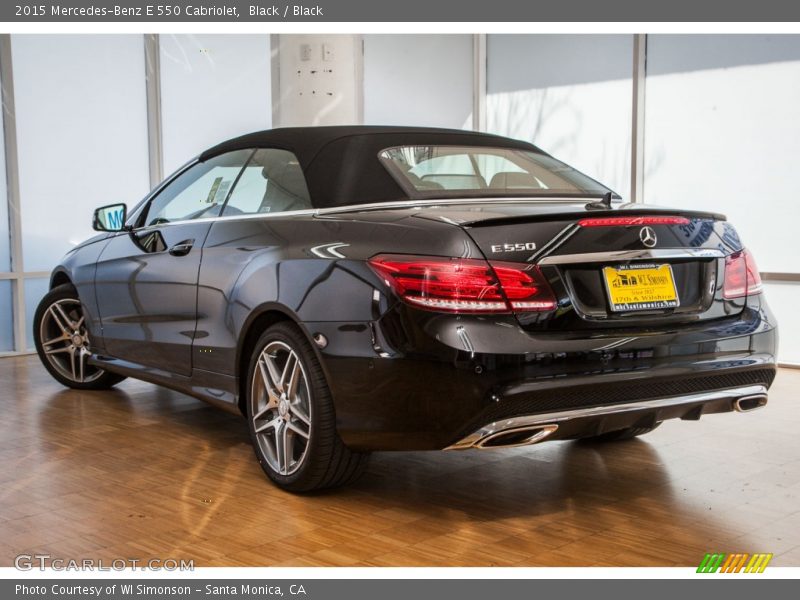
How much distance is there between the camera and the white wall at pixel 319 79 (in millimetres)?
7707

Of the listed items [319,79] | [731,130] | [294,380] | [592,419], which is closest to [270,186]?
[294,380]

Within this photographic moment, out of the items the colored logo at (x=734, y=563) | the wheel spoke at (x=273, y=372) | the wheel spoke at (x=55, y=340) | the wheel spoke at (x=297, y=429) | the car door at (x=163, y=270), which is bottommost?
the colored logo at (x=734, y=563)

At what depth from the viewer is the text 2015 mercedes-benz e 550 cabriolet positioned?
3.19 meters

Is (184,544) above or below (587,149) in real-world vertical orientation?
below

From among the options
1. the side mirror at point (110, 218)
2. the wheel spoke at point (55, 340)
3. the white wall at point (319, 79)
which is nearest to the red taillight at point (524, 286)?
the side mirror at point (110, 218)

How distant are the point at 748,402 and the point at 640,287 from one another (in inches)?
26.1

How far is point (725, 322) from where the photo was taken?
140 inches

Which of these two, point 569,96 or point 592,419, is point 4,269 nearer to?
point 569,96

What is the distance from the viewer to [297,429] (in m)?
3.77

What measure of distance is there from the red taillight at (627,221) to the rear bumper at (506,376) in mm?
366

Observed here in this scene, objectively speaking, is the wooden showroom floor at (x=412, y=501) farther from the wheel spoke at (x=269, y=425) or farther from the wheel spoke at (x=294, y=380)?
the wheel spoke at (x=294, y=380)

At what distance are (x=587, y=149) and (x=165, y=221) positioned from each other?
5.25 m

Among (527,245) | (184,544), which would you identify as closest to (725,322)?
(527,245)

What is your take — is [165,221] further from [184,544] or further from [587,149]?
[587,149]
